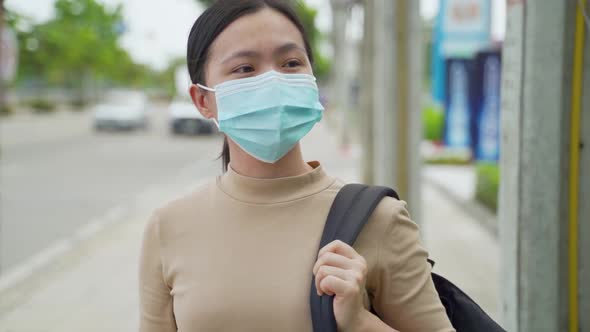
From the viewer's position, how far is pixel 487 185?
888 centimetres

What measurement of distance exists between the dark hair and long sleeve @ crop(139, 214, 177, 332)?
1.33 ft

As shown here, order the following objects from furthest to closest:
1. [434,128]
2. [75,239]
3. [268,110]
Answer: [434,128], [75,239], [268,110]

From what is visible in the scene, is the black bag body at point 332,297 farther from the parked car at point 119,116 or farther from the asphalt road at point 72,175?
the parked car at point 119,116

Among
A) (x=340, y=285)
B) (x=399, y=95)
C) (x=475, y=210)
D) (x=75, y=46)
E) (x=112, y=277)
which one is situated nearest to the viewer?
(x=340, y=285)

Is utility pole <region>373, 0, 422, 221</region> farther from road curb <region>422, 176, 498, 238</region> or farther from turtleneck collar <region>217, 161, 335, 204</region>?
turtleneck collar <region>217, 161, 335, 204</region>

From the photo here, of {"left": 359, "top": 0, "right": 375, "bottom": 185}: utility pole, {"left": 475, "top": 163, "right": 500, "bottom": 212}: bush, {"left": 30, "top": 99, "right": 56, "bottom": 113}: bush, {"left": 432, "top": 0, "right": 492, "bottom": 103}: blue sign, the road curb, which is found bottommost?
{"left": 30, "top": 99, "right": 56, "bottom": 113}: bush

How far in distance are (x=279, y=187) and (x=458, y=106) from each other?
14.0 m

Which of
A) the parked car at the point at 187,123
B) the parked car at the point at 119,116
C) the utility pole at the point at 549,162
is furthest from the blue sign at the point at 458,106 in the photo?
the parked car at the point at 119,116

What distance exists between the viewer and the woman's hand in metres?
1.30

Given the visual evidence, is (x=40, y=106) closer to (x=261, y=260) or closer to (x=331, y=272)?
(x=261, y=260)

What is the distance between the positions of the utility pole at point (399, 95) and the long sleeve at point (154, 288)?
4.60m

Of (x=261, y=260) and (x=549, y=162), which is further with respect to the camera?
(x=549, y=162)

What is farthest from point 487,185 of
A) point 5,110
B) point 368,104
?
point 5,110

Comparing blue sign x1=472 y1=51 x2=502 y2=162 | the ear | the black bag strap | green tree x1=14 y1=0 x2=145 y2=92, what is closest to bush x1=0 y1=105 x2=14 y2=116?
green tree x1=14 y1=0 x2=145 y2=92
